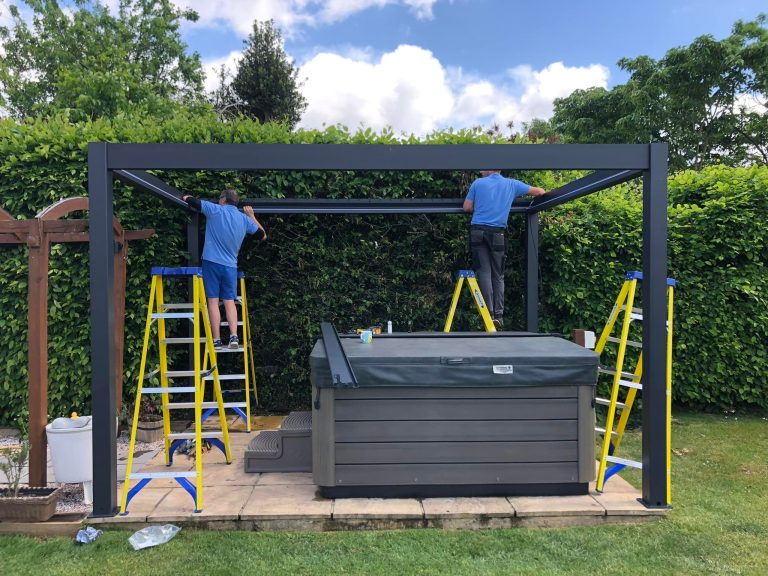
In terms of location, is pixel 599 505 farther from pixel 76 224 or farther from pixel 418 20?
pixel 418 20

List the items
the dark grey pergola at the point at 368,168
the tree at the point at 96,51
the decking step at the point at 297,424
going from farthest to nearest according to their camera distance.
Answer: the tree at the point at 96,51
the decking step at the point at 297,424
the dark grey pergola at the point at 368,168

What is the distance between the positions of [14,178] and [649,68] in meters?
19.1

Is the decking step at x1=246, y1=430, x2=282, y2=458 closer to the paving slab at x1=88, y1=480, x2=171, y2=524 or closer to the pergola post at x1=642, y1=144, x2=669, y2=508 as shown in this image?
the paving slab at x1=88, y1=480, x2=171, y2=524

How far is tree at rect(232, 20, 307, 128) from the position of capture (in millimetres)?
18688

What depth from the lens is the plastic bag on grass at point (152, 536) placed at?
2.59m

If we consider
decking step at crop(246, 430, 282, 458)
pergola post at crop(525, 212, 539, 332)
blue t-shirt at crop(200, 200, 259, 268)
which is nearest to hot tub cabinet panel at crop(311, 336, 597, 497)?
decking step at crop(246, 430, 282, 458)

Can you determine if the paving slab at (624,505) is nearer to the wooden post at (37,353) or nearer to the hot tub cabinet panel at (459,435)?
the hot tub cabinet panel at (459,435)

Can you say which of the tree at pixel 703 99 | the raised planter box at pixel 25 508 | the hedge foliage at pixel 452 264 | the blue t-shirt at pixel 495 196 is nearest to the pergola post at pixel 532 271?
the hedge foliage at pixel 452 264

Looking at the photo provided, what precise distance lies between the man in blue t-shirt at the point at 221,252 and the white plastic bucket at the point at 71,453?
1344 millimetres

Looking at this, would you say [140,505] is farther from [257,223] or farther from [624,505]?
[624,505]

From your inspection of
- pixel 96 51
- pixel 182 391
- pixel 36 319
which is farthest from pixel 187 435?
pixel 96 51

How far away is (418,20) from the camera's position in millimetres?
14039

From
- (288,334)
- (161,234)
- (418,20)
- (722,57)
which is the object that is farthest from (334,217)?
(722,57)

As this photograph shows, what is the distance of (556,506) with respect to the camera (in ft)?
9.62
